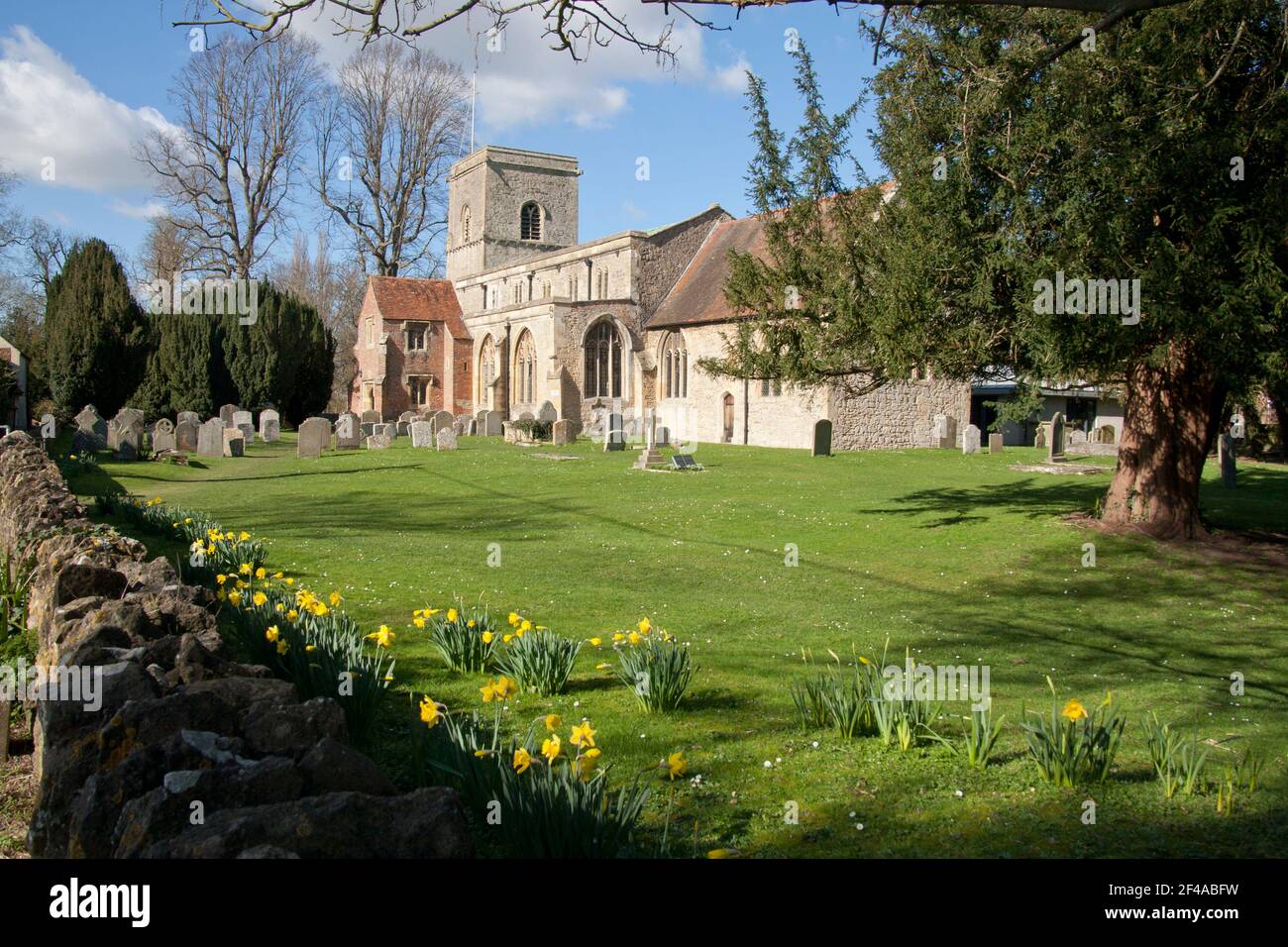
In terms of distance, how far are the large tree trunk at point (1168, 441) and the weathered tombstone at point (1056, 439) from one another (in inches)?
509

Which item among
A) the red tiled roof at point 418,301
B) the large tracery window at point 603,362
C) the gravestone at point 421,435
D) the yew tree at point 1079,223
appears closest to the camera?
the yew tree at point 1079,223

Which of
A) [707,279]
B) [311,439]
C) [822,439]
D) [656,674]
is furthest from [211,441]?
[656,674]

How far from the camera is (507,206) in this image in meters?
54.6

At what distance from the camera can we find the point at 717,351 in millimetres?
35781

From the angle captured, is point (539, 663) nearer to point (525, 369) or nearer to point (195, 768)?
point (195, 768)

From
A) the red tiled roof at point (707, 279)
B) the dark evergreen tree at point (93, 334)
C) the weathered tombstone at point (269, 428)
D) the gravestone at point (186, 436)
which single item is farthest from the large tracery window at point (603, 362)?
the gravestone at point (186, 436)

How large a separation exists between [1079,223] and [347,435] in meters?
23.5

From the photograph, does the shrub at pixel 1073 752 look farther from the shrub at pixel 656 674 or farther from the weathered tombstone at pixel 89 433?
the weathered tombstone at pixel 89 433

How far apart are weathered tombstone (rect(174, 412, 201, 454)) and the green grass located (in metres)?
4.39

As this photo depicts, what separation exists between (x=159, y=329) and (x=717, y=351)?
22054mm

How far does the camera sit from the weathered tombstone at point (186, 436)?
83.4ft

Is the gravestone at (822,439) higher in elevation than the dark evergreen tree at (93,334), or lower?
lower

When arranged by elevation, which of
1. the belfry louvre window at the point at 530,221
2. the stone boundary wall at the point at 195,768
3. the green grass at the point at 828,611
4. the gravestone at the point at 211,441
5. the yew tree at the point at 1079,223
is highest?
the belfry louvre window at the point at 530,221

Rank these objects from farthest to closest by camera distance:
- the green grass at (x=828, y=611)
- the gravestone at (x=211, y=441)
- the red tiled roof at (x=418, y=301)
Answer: the red tiled roof at (x=418, y=301)
the gravestone at (x=211, y=441)
the green grass at (x=828, y=611)
